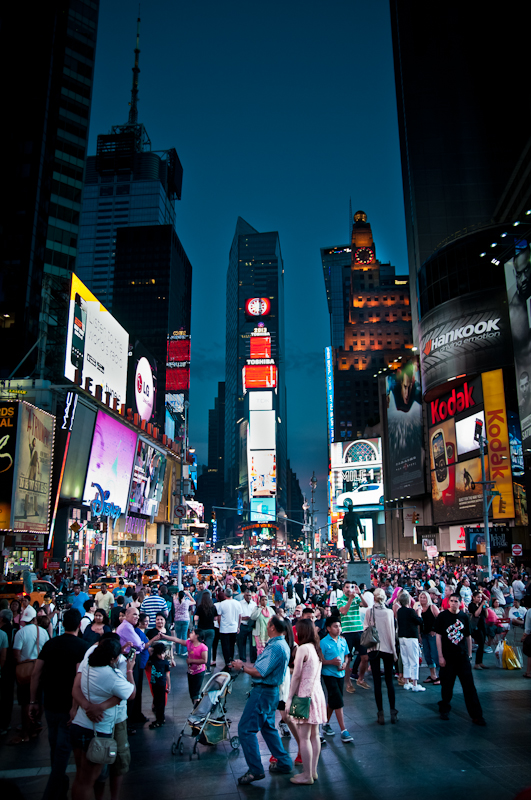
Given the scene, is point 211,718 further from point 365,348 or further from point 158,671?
point 365,348

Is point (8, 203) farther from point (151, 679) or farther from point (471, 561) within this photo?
point (151, 679)

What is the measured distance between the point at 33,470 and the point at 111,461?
57.3 ft

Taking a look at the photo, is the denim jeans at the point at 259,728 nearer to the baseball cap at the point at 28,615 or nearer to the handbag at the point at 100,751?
the handbag at the point at 100,751

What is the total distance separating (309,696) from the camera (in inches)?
264

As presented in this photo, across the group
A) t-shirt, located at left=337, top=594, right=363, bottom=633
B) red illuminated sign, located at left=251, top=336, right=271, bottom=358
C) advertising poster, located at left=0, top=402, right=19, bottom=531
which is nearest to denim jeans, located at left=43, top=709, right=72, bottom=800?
t-shirt, located at left=337, top=594, right=363, bottom=633

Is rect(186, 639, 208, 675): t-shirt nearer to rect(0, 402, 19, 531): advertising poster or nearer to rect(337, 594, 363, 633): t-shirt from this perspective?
rect(337, 594, 363, 633): t-shirt

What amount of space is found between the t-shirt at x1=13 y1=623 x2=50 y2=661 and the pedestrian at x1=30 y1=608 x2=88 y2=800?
2723mm

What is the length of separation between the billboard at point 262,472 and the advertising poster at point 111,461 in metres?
105

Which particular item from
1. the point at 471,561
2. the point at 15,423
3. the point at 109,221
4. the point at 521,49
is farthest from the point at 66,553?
the point at 109,221

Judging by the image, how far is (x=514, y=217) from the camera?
5894 centimetres

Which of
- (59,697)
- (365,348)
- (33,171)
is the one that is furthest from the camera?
(365,348)

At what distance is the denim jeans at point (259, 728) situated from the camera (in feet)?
21.5

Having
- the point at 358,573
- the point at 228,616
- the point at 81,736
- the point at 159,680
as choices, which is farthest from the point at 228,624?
the point at 358,573

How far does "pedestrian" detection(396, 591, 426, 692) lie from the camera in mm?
10828
